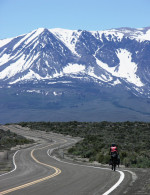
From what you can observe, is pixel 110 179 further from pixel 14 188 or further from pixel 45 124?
pixel 45 124

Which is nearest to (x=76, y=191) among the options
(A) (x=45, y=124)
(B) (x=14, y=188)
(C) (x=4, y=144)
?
(B) (x=14, y=188)

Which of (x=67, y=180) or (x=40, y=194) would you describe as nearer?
(x=40, y=194)

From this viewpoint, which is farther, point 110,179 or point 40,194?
point 110,179

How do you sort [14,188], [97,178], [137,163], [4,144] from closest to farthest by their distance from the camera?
[14,188]
[97,178]
[137,163]
[4,144]

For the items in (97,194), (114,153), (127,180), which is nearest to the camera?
(97,194)

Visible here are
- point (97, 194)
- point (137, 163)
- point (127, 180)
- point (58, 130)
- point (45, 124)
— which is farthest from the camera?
point (45, 124)

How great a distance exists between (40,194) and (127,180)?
17.6ft

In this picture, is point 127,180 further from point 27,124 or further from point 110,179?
point 27,124

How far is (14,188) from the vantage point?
16406mm

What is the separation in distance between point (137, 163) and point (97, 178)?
37.1 feet

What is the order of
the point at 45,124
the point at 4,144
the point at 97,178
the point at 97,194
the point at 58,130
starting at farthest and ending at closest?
the point at 45,124 → the point at 58,130 → the point at 4,144 → the point at 97,178 → the point at 97,194

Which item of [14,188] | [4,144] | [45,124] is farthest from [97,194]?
[45,124]

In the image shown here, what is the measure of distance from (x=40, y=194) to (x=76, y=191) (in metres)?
1.54

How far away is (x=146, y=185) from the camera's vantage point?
1669 centimetres
